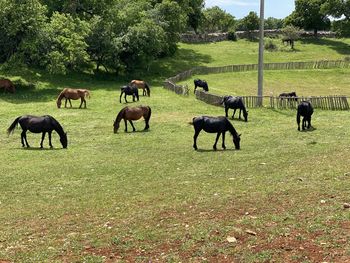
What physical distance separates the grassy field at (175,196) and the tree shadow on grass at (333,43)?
62552mm

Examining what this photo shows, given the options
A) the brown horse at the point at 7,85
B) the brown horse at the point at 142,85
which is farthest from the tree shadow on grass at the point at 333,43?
the brown horse at the point at 7,85

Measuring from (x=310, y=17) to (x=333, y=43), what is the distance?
12.1 metres

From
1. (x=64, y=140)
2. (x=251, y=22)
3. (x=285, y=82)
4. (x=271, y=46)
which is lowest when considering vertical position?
(x=64, y=140)

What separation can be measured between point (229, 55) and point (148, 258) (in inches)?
2925

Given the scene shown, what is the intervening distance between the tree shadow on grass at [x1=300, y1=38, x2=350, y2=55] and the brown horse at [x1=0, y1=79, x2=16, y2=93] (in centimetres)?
6214

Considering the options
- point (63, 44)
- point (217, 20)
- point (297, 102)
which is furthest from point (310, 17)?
point (297, 102)

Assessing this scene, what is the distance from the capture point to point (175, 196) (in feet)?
41.9

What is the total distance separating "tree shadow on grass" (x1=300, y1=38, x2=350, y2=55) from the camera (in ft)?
274

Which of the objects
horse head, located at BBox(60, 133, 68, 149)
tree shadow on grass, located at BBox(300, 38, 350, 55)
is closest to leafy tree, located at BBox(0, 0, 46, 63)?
horse head, located at BBox(60, 133, 68, 149)

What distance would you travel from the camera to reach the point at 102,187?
14.2m

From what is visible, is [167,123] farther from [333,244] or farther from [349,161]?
[333,244]

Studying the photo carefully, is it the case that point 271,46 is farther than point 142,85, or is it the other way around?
point 271,46

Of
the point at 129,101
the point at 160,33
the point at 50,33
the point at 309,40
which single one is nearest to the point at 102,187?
the point at 129,101

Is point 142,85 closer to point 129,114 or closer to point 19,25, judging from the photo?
point 19,25
